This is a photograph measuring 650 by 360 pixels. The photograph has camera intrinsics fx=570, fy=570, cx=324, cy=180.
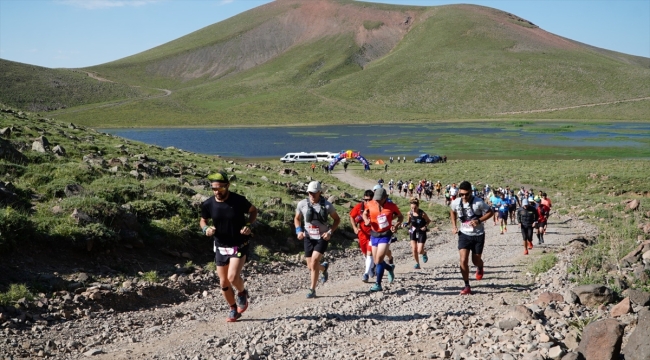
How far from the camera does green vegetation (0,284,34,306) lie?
8039 mm

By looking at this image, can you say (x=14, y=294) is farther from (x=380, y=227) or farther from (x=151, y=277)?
(x=380, y=227)

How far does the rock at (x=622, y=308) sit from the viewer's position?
7254mm

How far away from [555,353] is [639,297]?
224cm

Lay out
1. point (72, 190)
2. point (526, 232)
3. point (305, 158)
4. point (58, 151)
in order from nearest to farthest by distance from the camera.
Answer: point (72, 190)
point (526, 232)
point (58, 151)
point (305, 158)

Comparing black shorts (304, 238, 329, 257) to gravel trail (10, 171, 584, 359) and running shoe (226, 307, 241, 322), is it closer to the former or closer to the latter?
gravel trail (10, 171, 584, 359)

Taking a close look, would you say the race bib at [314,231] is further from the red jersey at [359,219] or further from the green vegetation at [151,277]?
the green vegetation at [151,277]

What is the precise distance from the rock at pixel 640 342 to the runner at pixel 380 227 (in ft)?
14.8

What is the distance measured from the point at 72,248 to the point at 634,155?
68.7 meters

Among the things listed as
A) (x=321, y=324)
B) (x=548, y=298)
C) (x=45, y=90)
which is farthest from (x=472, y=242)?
(x=45, y=90)

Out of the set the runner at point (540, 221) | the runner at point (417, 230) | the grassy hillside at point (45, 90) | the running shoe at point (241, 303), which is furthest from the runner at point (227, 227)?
the grassy hillside at point (45, 90)

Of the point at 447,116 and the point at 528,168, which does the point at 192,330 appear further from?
the point at 447,116

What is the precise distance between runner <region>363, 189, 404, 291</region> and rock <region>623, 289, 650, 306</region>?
152 inches

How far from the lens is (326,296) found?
388 inches

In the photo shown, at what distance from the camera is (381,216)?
10.1m
